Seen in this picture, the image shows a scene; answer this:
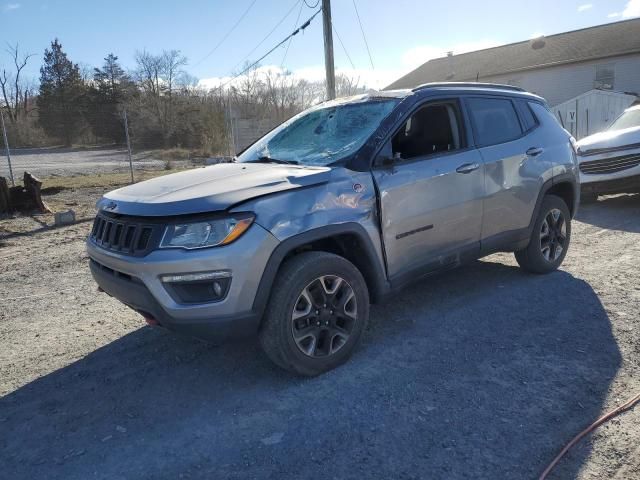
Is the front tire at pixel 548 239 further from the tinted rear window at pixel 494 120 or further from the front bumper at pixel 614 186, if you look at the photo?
the front bumper at pixel 614 186

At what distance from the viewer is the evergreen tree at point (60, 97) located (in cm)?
3008

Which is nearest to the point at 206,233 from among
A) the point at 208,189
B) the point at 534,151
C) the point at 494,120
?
the point at 208,189

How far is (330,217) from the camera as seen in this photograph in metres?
3.30

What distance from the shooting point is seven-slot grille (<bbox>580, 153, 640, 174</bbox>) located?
28.2 ft

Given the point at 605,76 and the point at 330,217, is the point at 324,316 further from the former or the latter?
the point at 605,76

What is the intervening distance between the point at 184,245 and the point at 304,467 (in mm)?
1374

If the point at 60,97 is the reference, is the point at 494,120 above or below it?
below

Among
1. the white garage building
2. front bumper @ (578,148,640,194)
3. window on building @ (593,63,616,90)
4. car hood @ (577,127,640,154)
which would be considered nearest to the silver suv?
front bumper @ (578,148,640,194)

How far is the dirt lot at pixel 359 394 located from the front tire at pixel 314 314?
0.18 metres

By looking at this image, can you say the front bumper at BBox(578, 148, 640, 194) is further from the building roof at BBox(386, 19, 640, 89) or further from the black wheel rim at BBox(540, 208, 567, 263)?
the building roof at BBox(386, 19, 640, 89)

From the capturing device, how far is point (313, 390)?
10.5 ft

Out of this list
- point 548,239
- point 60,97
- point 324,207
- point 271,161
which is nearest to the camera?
point 324,207

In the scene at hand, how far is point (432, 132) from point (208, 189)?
224cm

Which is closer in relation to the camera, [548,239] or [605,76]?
[548,239]
